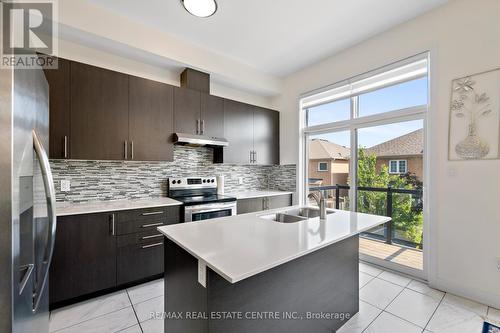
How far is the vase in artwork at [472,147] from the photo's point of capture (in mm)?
2073

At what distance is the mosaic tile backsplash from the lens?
248 centimetres

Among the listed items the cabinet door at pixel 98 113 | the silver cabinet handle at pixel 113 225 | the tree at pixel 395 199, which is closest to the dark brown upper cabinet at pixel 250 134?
the cabinet door at pixel 98 113

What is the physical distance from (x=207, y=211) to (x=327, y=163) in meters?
2.11

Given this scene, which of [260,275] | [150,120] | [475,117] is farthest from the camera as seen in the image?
[150,120]

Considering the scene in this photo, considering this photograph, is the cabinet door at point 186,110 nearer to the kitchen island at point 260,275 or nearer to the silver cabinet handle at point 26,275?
the kitchen island at point 260,275

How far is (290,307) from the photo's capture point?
1.33 metres

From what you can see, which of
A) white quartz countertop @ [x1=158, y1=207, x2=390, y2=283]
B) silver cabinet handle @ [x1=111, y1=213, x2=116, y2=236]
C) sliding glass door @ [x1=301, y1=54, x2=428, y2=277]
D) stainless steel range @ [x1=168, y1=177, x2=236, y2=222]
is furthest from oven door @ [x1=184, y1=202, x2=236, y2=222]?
sliding glass door @ [x1=301, y1=54, x2=428, y2=277]

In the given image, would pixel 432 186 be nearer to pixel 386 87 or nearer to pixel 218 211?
pixel 386 87

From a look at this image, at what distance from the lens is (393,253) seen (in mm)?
2822

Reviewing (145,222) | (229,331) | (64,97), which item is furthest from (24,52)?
(145,222)

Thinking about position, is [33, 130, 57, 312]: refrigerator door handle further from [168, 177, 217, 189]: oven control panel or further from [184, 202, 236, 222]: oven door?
[168, 177, 217, 189]: oven control panel

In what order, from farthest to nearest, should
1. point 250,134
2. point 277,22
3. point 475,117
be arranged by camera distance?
point 250,134, point 277,22, point 475,117

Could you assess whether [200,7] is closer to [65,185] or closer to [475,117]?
[65,185]

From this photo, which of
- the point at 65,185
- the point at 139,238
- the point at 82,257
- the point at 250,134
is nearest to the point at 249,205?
the point at 250,134
